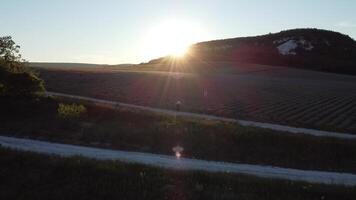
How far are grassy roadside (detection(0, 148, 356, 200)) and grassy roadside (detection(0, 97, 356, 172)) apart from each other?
9.57m

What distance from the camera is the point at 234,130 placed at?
30531 mm

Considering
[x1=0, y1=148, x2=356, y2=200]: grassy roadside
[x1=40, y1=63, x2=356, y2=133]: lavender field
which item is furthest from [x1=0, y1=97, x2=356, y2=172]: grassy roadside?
[x1=40, y1=63, x2=356, y2=133]: lavender field

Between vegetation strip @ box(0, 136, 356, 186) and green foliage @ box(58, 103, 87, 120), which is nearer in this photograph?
vegetation strip @ box(0, 136, 356, 186)

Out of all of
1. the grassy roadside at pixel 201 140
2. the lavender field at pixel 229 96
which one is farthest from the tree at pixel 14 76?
the lavender field at pixel 229 96

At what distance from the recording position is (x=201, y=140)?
94.5 feet

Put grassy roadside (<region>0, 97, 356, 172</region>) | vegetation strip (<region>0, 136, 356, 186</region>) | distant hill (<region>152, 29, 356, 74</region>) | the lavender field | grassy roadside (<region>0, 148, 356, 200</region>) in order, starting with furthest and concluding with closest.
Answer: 1. distant hill (<region>152, 29, 356, 74</region>)
2. the lavender field
3. grassy roadside (<region>0, 97, 356, 172</region>)
4. vegetation strip (<region>0, 136, 356, 186</region>)
5. grassy roadside (<region>0, 148, 356, 200</region>)

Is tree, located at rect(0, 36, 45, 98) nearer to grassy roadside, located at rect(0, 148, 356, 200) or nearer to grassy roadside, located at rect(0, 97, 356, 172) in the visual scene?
grassy roadside, located at rect(0, 97, 356, 172)

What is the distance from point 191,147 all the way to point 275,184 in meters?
11.9

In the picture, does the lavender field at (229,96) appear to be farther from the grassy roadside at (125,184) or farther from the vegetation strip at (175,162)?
the grassy roadside at (125,184)

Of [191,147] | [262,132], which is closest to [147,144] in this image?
[191,147]

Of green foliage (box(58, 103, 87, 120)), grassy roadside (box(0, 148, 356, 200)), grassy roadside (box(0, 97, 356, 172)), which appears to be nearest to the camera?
grassy roadside (box(0, 148, 356, 200))

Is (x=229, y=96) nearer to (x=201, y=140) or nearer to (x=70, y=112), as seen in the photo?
(x=70, y=112)

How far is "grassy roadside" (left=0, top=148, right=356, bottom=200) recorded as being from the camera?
14438mm

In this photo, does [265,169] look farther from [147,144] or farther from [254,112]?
[254,112]
